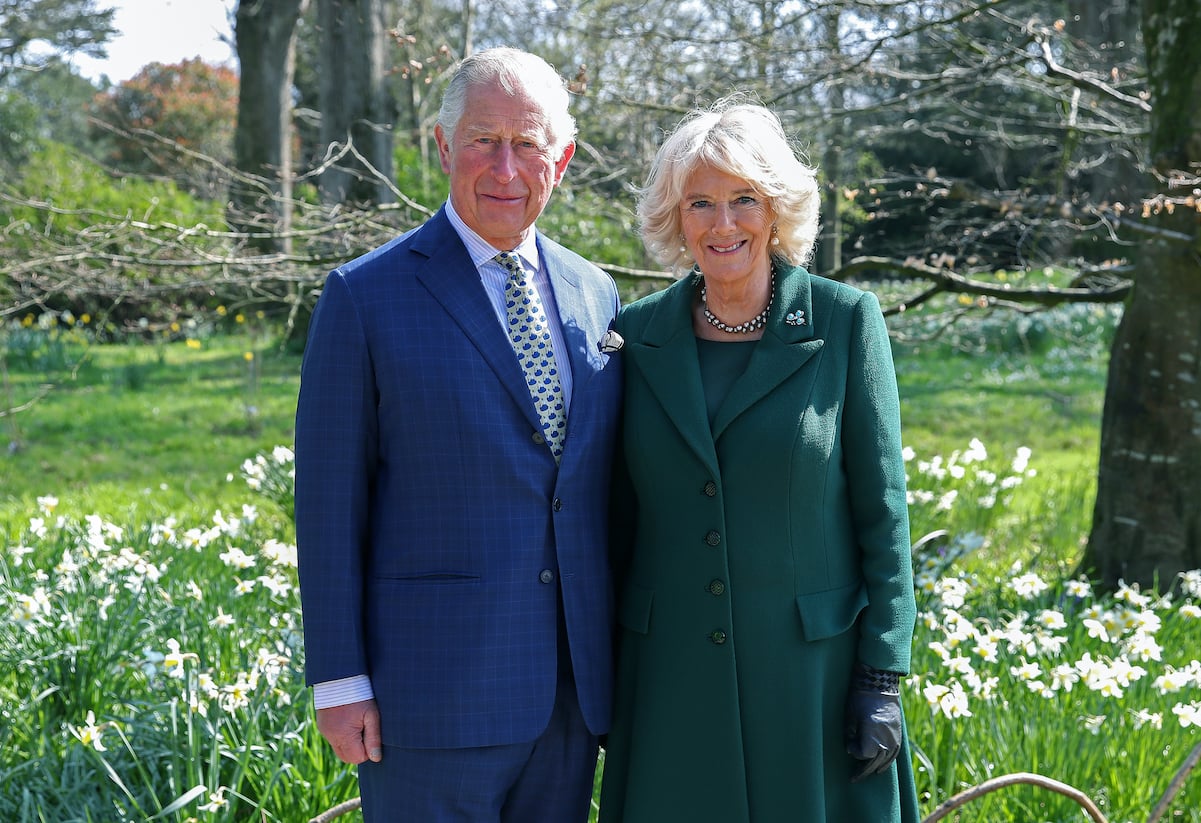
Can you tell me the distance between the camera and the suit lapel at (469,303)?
6.54 feet

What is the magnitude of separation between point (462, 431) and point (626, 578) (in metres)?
0.49

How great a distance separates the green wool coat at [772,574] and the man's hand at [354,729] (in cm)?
50

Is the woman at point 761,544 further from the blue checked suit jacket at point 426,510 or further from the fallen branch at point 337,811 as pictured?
the fallen branch at point 337,811

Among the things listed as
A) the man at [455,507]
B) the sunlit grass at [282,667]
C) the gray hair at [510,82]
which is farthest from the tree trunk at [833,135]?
the man at [455,507]

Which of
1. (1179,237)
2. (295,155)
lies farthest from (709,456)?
(295,155)

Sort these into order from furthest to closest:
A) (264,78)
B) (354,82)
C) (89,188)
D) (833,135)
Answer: (264,78) → (89,188) → (354,82) → (833,135)

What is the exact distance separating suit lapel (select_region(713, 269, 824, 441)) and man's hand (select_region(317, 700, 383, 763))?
814 mm

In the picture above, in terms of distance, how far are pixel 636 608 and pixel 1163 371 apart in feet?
10.2

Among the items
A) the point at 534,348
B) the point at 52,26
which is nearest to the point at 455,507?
the point at 534,348

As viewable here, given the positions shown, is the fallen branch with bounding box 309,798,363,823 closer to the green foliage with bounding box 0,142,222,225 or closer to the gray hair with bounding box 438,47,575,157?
the gray hair with bounding box 438,47,575,157

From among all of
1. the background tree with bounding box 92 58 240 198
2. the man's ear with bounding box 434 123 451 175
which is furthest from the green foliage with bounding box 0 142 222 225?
the man's ear with bounding box 434 123 451 175

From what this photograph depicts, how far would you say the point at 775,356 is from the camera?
6.78 ft

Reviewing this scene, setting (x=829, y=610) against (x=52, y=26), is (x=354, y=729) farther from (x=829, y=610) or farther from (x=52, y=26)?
(x=52, y=26)

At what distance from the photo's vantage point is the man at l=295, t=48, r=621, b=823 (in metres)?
1.95
